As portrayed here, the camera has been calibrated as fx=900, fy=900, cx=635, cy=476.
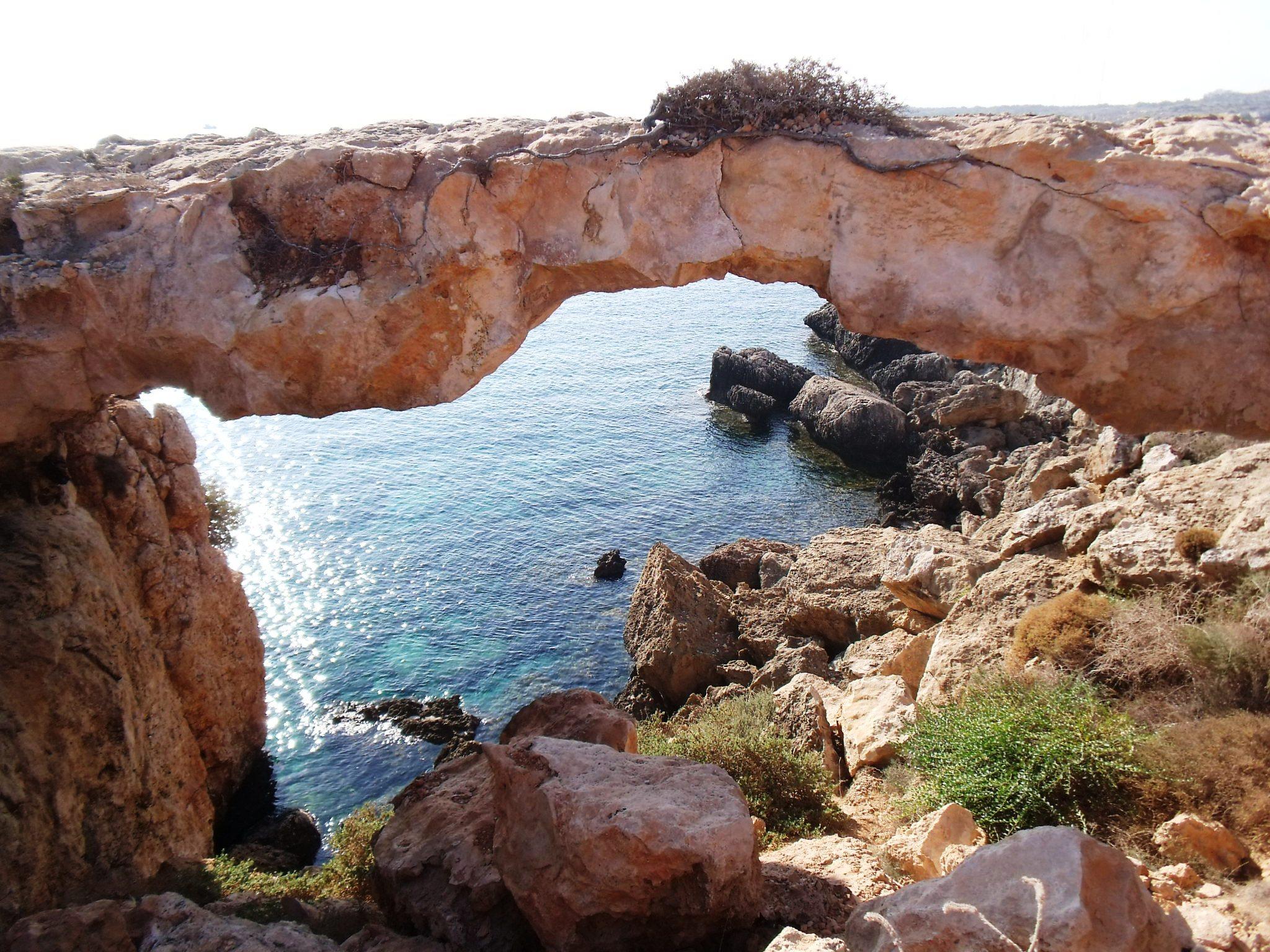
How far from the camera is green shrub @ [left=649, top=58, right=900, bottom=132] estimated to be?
7004mm

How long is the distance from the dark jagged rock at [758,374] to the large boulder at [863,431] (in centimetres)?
311

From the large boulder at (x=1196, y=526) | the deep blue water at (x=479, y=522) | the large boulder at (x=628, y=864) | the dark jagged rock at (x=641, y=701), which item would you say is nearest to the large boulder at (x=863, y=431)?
the deep blue water at (x=479, y=522)

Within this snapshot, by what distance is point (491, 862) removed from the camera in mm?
6566

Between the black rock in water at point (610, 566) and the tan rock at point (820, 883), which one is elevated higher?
the tan rock at point (820, 883)

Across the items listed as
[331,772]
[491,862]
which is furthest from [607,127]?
[331,772]

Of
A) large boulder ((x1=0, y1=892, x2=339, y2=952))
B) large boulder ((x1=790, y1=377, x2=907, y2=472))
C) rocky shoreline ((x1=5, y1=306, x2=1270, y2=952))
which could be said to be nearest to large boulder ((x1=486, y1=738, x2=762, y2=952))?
rocky shoreline ((x1=5, y1=306, x2=1270, y2=952))

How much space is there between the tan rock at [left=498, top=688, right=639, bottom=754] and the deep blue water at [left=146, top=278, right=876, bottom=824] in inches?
246

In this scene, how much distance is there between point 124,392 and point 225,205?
6.01ft

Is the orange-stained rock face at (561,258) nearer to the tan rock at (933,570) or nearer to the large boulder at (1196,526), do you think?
the large boulder at (1196,526)

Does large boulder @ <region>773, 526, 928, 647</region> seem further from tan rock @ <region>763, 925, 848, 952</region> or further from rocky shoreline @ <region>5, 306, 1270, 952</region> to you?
tan rock @ <region>763, 925, 848, 952</region>

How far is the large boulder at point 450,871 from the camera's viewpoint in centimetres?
629

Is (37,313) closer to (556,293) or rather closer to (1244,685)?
(556,293)

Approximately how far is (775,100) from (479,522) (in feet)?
55.5

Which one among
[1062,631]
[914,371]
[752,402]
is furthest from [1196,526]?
[914,371]
